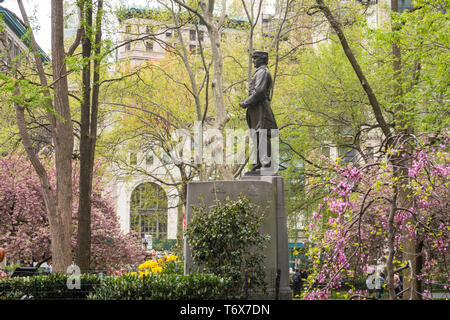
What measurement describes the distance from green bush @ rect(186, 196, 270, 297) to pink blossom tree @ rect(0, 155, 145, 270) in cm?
1461

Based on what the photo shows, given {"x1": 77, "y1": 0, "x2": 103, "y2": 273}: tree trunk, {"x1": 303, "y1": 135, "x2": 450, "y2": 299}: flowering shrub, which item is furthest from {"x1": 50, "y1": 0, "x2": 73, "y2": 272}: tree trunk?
{"x1": 303, "y1": 135, "x2": 450, "y2": 299}: flowering shrub

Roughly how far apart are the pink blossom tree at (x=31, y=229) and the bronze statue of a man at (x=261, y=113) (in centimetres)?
1430

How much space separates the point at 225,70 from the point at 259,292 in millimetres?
21150

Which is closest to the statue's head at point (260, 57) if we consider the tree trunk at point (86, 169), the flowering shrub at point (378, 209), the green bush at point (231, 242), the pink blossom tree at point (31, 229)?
the flowering shrub at point (378, 209)

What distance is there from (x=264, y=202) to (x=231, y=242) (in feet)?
4.38

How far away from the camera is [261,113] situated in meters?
11.7

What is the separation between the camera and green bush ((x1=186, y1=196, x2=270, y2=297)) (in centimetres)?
1005

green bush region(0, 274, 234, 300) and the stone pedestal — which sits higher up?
the stone pedestal

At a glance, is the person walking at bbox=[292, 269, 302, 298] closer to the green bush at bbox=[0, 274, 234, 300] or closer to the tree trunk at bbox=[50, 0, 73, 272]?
the tree trunk at bbox=[50, 0, 73, 272]

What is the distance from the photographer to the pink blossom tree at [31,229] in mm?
23344

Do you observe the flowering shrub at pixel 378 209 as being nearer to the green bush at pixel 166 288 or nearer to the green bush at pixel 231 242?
the green bush at pixel 231 242

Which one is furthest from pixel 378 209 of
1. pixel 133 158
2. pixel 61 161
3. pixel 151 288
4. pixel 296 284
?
pixel 133 158
